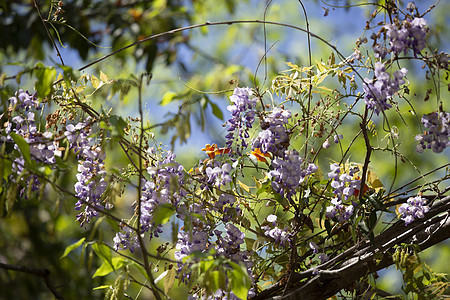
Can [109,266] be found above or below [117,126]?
below

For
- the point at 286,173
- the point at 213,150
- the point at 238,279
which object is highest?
the point at 213,150

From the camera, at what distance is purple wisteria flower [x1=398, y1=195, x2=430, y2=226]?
59cm

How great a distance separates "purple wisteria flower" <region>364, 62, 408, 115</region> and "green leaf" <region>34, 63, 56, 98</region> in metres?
0.33

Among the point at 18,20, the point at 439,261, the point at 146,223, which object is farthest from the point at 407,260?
the point at 18,20

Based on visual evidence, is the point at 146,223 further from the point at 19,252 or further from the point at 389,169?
the point at 19,252

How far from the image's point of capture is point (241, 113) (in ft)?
2.01

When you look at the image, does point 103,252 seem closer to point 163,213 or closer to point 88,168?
point 163,213

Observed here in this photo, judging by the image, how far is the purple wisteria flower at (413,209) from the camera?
1.94ft

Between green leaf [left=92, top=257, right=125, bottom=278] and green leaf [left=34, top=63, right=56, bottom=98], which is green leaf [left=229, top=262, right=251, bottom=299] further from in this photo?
green leaf [left=34, top=63, right=56, bottom=98]

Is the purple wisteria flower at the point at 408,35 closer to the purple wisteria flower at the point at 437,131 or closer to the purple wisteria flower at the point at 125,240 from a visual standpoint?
the purple wisteria flower at the point at 437,131

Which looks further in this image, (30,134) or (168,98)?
(30,134)

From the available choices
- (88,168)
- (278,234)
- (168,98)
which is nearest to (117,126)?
(168,98)

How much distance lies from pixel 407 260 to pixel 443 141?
15 cm

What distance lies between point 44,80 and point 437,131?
0.42 meters
